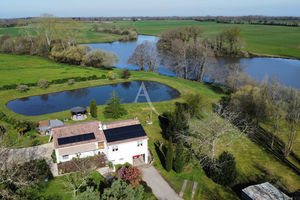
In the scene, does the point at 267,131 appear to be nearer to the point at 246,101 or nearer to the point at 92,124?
the point at 246,101

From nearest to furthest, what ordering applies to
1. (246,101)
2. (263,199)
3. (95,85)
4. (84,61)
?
1. (263,199)
2. (246,101)
3. (95,85)
4. (84,61)

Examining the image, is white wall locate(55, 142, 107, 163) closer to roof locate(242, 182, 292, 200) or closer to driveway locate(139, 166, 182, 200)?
driveway locate(139, 166, 182, 200)

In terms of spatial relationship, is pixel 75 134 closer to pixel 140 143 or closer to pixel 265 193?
pixel 140 143

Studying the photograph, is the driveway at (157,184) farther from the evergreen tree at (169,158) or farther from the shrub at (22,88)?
the shrub at (22,88)

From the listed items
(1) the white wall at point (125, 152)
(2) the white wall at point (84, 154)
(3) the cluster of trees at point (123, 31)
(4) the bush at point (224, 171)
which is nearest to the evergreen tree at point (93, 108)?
(2) the white wall at point (84, 154)

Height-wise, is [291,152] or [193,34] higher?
[193,34]

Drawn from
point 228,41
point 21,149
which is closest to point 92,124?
point 21,149
